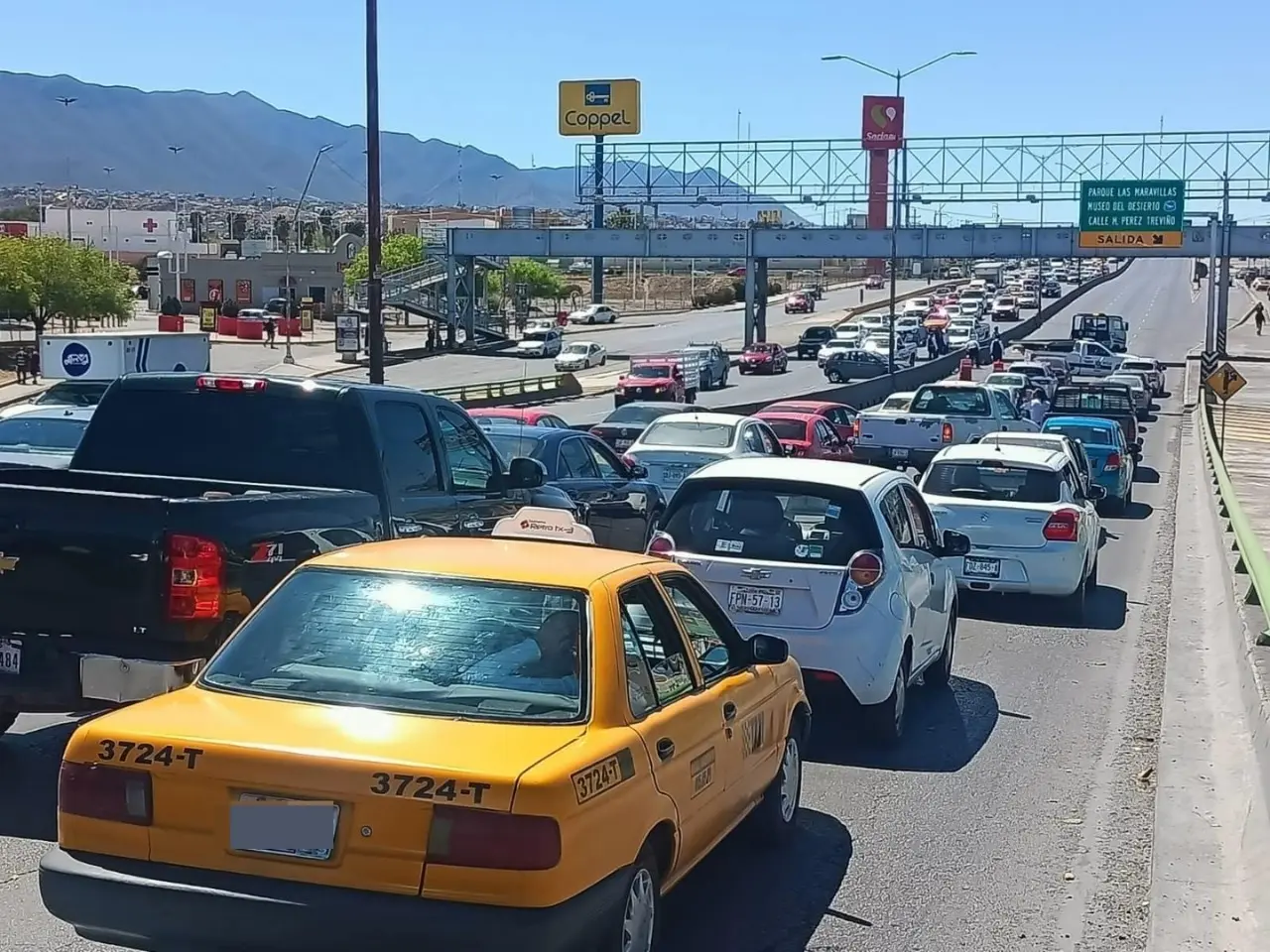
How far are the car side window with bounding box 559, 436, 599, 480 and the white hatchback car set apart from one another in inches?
283

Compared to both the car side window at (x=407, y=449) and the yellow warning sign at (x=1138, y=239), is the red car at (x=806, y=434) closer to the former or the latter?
the car side window at (x=407, y=449)

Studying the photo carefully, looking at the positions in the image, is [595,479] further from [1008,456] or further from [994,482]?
[1008,456]

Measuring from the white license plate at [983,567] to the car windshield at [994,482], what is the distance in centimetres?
67

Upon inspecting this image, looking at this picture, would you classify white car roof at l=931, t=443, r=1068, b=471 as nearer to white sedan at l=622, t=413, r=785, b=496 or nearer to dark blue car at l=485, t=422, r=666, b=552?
dark blue car at l=485, t=422, r=666, b=552

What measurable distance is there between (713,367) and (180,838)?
5878 centimetres

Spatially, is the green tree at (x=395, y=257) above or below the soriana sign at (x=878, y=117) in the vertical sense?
below

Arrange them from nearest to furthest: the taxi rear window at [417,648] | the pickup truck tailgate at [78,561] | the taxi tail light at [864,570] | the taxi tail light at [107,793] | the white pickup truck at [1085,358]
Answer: the taxi tail light at [107,793] → the taxi rear window at [417,648] → the pickup truck tailgate at [78,561] → the taxi tail light at [864,570] → the white pickup truck at [1085,358]

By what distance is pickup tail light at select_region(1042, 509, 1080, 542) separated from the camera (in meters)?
15.2

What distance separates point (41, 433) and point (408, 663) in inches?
596

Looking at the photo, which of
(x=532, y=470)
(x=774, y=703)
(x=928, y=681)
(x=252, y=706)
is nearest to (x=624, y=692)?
(x=252, y=706)

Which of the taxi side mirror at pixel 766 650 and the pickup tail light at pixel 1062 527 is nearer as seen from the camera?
the taxi side mirror at pixel 766 650

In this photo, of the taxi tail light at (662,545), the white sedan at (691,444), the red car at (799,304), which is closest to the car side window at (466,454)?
the taxi tail light at (662,545)

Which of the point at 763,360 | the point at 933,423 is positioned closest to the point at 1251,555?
the point at 933,423

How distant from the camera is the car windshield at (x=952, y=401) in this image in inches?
1193
